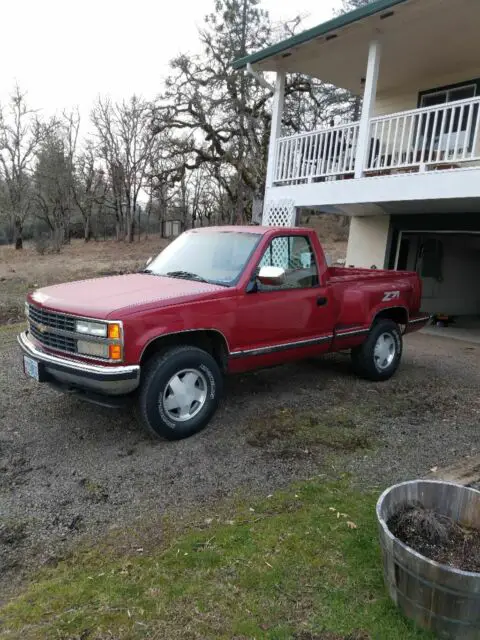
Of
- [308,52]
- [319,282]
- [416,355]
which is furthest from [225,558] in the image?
[308,52]

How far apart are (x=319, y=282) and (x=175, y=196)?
122ft

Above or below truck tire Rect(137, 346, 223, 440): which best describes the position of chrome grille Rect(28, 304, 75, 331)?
above

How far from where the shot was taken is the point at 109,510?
336cm

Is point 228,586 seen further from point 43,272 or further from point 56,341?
point 43,272

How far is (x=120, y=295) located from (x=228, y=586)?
2517 mm

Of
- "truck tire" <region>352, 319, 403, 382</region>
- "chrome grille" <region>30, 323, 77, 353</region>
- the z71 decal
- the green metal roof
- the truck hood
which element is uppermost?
the green metal roof

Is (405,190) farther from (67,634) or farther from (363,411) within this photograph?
(67,634)

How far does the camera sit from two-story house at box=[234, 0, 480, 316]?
802cm

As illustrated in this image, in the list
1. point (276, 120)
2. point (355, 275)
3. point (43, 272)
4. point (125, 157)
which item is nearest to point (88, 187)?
point (125, 157)

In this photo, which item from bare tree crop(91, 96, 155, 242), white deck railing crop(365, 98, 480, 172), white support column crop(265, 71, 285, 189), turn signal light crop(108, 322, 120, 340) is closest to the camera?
turn signal light crop(108, 322, 120, 340)

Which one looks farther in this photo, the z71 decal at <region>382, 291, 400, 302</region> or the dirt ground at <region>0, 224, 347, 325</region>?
the dirt ground at <region>0, 224, 347, 325</region>

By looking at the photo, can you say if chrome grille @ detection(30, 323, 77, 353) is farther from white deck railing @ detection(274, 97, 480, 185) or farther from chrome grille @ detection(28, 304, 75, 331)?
white deck railing @ detection(274, 97, 480, 185)

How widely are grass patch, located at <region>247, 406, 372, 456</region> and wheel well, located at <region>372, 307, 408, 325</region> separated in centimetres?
179

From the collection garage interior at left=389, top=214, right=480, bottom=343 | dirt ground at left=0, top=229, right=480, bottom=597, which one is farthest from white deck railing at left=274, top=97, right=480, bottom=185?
dirt ground at left=0, top=229, right=480, bottom=597
